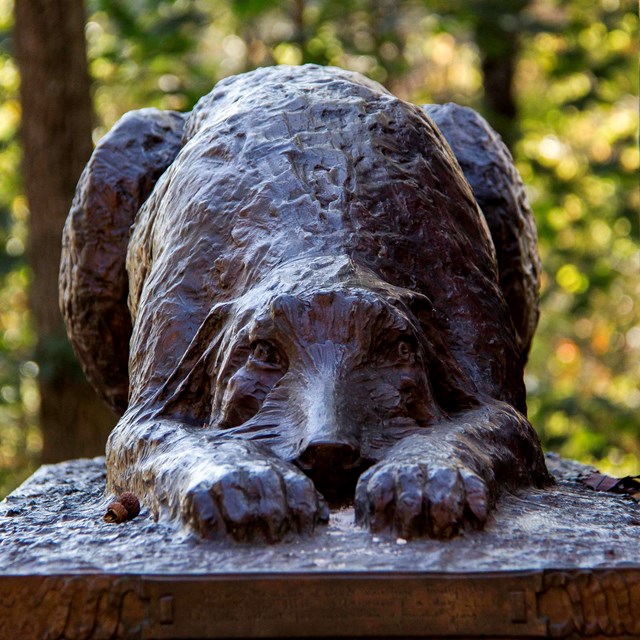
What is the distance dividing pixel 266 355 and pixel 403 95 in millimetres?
11274

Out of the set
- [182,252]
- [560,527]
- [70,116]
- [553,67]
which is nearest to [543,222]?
[553,67]

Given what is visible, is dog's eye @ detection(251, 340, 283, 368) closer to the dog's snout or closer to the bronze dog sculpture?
the bronze dog sculpture

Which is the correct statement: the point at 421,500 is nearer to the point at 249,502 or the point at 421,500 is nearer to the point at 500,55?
the point at 249,502

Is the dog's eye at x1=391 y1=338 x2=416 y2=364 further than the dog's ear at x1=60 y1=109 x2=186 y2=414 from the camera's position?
No

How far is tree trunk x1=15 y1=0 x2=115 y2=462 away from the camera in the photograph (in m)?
8.43

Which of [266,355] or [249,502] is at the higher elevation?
[266,355]

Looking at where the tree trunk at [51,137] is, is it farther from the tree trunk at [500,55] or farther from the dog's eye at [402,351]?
the dog's eye at [402,351]

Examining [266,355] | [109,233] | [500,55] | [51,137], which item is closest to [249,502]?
[266,355]

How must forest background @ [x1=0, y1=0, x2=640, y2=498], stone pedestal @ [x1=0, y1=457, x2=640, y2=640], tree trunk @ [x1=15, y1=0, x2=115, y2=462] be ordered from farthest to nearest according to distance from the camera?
forest background @ [x1=0, y1=0, x2=640, y2=498] < tree trunk @ [x1=15, y1=0, x2=115, y2=462] < stone pedestal @ [x1=0, y1=457, x2=640, y2=640]

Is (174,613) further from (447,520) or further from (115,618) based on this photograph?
(447,520)

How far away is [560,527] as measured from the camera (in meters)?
3.36

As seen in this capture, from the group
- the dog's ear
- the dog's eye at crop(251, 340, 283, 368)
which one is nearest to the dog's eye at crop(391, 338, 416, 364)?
the dog's eye at crop(251, 340, 283, 368)

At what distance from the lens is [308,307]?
12.2 feet

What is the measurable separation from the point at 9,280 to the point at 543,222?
636cm
